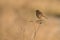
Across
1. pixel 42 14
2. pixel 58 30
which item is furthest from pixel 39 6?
pixel 58 30

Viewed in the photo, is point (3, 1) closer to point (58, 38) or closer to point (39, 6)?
point (39, 6)

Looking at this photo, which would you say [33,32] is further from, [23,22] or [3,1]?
[3,1]

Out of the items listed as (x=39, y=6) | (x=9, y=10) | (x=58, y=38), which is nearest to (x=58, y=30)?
(x=58, y=38)

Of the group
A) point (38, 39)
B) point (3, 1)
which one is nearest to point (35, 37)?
point (38, 39)

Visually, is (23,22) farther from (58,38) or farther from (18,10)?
(58,38)

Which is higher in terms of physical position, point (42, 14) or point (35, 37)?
point (42, 14)

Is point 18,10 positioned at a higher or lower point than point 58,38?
higher
